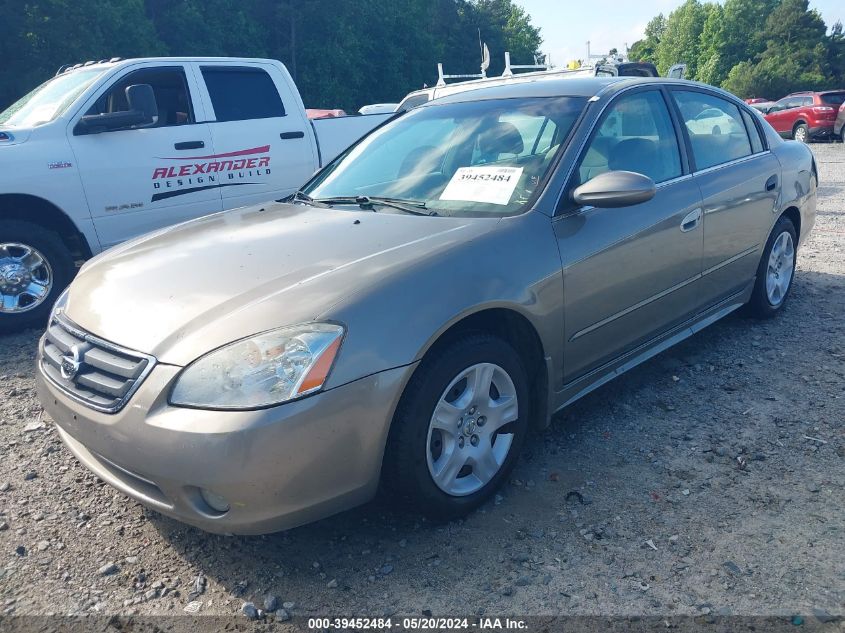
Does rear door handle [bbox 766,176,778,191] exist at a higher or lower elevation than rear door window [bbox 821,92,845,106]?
higher

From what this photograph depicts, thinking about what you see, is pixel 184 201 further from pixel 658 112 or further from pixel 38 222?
pixel 658 112

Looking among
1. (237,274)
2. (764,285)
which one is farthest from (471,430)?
(764,285)

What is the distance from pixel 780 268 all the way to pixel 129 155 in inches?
196

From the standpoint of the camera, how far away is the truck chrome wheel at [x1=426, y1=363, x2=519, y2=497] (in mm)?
2619

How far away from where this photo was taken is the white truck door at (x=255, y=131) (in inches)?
242

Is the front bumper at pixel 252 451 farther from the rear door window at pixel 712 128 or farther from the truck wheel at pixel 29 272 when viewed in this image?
the truck wheel at pixel 29 272

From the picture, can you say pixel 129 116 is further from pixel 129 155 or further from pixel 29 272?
pixel 29 272

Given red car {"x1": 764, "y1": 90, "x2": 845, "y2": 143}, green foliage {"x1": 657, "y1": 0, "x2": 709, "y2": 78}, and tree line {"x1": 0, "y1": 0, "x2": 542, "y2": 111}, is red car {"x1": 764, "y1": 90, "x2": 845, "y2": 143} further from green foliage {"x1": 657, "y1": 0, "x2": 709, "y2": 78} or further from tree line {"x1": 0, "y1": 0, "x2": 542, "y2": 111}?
green foliage {"x1": 657, "y1": 0, "x2": 709, "y2": 78}

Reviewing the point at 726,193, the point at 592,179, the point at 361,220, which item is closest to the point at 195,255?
the point at 361,220

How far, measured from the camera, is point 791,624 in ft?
7.17

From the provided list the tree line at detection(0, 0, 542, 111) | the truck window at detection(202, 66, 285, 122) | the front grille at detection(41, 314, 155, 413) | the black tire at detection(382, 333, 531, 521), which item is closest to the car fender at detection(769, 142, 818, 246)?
the black tire at detection(382, 333, 531, 521)

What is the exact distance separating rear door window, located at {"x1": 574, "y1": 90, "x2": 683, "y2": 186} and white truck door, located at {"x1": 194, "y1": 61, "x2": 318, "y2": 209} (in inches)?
144

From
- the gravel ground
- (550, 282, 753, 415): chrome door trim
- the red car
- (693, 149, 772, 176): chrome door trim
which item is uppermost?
(693, 149, 772, 176): chrome door trim

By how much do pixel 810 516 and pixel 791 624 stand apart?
66cm
